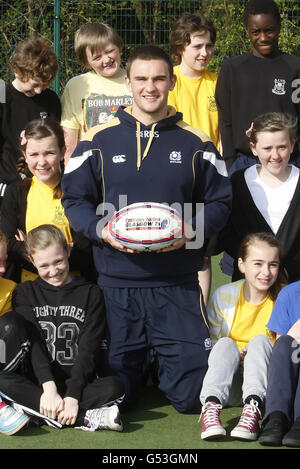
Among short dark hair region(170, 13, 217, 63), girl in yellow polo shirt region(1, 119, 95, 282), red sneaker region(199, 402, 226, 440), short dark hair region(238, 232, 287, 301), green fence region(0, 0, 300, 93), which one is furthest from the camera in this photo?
green fence region(0, 0, 300, 93)

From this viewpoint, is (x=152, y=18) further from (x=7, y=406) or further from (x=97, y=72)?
(x=7, y=406)

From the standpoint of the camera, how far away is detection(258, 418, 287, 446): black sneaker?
364 cm

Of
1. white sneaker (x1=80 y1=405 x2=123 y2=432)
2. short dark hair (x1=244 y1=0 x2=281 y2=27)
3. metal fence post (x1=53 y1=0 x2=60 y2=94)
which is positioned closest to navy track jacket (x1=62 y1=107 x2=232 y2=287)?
white sneaker (x1=80 y1=405 x2=123 y2=432)

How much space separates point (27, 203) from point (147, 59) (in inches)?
42.7

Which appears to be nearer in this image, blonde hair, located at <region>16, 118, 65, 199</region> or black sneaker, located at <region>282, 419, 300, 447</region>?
black sneaker, located at <region>282, 419, 300, 447</region>

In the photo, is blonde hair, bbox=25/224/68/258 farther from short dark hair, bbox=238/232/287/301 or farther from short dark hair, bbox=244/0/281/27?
short dark hair, bbox=244/0/281/27

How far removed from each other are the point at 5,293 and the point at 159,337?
2.69 feet

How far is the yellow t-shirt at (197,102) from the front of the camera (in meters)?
5.70

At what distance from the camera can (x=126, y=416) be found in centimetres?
416

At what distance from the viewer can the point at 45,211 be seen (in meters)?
4.71

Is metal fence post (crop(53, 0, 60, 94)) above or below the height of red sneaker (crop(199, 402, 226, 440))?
above

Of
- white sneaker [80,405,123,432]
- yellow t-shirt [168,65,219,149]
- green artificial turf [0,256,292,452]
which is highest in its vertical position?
yellow t-shirt [168,65,219,149]

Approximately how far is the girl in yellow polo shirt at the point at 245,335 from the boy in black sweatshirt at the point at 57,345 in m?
0.48

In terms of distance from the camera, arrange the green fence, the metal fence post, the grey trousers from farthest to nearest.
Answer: the green fence
the metal fence post
the grey trousers
